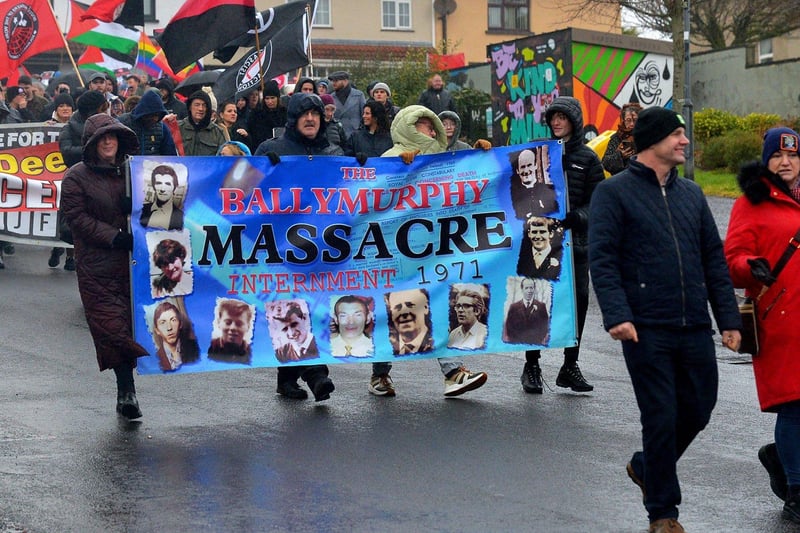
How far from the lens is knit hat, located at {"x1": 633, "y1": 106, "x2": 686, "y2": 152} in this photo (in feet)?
19.1

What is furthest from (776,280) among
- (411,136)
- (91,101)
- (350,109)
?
(350,109)

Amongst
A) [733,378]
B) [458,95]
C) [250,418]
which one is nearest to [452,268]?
[250,418]

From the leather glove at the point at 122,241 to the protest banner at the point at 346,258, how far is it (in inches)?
3.4

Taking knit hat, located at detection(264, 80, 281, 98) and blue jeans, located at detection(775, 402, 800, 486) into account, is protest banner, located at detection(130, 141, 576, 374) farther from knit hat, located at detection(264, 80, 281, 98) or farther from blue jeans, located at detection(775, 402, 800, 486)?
knit hat, located at detection(264, 80, 281, 98)

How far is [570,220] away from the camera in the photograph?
8.95 metres

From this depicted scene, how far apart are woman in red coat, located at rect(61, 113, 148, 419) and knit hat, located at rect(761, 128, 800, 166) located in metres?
3.79

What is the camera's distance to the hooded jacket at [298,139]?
8.92 m

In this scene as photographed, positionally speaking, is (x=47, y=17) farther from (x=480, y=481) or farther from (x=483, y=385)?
(x=480, y=481)

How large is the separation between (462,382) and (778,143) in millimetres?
3241

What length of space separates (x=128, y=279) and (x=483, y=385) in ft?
8.48

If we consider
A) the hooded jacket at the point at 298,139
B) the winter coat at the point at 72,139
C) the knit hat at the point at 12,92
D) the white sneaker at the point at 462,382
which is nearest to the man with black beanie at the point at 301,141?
the hooded jacket at the point at 298,139

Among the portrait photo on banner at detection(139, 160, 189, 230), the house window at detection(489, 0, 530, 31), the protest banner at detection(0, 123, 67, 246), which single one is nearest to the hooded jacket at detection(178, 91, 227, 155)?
the protest banner at detection(0, 123, 67, 246)

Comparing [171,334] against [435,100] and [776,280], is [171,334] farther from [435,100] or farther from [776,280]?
[435,100]

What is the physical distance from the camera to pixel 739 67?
109 feet
